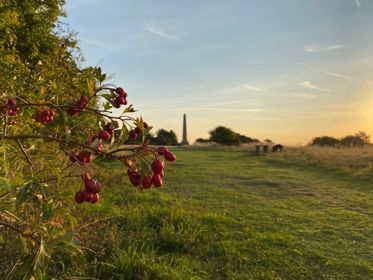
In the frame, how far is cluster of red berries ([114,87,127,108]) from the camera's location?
1.82m

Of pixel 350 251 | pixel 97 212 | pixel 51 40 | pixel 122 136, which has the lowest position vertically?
pixel 350 251

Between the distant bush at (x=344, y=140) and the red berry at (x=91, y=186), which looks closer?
the red berry at (x=91, y=186)

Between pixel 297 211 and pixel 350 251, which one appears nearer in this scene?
pixel 350 251

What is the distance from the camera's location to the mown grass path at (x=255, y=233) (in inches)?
157

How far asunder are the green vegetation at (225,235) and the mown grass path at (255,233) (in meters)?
Result: 0.01

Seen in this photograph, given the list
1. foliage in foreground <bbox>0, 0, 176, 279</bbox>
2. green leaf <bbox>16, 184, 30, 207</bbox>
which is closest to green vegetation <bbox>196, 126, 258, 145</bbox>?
foliage in foreground <bbox>0, 0, 176, 279</bbox>

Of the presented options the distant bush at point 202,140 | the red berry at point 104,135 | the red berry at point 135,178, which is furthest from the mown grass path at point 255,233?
the distant bush at point 202,140

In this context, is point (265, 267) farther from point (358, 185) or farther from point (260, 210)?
point (358, 185)

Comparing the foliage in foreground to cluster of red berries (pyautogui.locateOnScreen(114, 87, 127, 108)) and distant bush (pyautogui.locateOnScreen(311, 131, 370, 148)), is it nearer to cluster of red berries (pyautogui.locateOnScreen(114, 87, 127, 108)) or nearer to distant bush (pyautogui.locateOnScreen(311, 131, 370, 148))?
cluster of red berries (pyautogui.locateOnScreen(114, 87, 127, 108))

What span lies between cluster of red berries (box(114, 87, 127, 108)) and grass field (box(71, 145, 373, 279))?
202 cm

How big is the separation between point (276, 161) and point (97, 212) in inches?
503

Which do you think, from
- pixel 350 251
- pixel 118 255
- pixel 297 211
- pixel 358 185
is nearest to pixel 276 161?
pixel 358 185

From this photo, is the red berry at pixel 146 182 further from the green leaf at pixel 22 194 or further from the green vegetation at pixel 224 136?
the green vegetation at pixel 224 136

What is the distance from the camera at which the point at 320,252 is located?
15.2 feet
